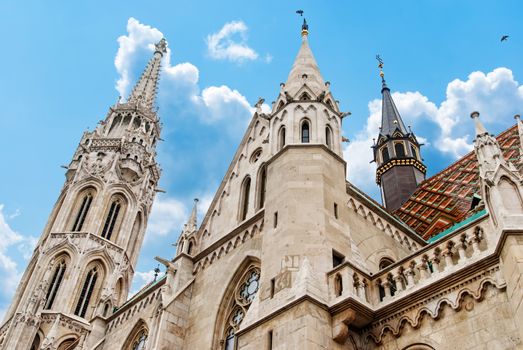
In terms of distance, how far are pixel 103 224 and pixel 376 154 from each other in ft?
58.0

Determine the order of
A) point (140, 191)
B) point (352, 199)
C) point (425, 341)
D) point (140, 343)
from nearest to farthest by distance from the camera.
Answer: point (425, 341)
point (352, 199)
point (140, 343)
point (140, 191)

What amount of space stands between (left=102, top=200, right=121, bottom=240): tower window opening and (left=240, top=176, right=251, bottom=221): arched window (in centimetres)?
1915

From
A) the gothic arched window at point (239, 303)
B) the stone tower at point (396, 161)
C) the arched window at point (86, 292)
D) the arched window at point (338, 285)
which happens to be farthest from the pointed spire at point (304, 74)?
the arched window at point (86, 292)

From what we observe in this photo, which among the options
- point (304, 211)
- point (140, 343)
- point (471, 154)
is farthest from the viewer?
point (471, 154)

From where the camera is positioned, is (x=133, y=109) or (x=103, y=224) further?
(x=133, y=109)

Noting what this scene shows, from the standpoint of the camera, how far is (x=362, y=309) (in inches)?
404

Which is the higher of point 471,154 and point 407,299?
point 471,154

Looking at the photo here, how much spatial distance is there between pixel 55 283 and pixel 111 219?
563cm

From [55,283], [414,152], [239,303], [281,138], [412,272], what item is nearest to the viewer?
[412,272]

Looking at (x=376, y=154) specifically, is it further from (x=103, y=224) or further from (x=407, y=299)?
(x=407, y=299)

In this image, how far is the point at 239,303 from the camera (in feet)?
46.7

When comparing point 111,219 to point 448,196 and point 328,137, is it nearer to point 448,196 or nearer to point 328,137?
point 448,196

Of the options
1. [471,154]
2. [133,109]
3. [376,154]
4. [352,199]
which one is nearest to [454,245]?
[352,199]

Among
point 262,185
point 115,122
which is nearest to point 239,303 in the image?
point 262,185
